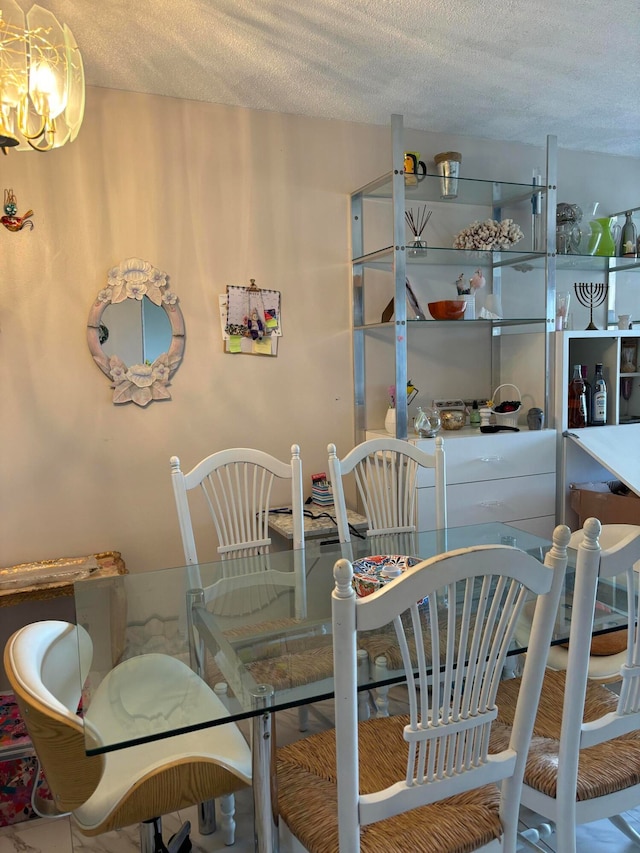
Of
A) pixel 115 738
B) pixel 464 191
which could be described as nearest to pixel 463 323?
pixel 464 191

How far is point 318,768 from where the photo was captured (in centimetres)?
150

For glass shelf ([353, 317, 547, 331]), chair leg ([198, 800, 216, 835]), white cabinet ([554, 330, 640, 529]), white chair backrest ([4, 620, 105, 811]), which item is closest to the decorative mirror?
glass shelf ([353, 317, 547, 331])

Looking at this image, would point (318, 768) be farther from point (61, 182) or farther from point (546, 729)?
point (61, 182)

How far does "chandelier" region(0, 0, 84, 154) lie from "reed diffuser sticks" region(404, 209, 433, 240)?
212cm

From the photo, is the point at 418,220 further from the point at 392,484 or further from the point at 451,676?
the point at 451,676

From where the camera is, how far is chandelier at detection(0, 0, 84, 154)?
139 centimetres

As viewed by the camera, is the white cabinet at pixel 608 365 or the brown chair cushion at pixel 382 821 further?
the white cabinet at pixel 608 365

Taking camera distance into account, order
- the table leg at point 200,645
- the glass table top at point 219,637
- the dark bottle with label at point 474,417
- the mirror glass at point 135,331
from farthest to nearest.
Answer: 1. the dark bottle with label at point 474,417
2. the mirror glass at point 135,331
3. the table leg at point 200,645
4. the glass table top at point 219,637

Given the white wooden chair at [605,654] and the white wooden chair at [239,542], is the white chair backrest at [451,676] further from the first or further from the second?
the white wooden chair at [239,542]

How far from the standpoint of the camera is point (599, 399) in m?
3.35

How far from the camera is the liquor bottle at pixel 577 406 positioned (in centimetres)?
333

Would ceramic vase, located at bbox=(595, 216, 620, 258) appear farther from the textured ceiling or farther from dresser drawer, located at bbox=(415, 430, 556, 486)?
dresser drawer, located at bbox=(415, 430, 556, 486)

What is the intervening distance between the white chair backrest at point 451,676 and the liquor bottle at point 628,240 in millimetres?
2880

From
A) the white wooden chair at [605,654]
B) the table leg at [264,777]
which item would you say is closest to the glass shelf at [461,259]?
the white wooden chair at [605,654]
